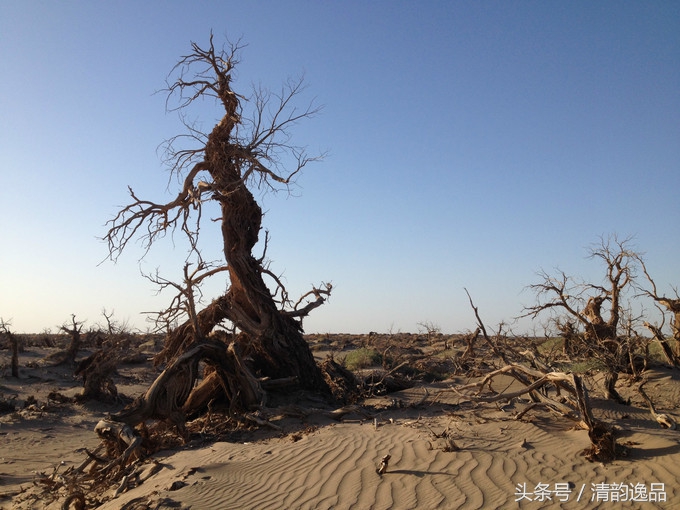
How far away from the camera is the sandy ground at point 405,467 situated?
4758 mm

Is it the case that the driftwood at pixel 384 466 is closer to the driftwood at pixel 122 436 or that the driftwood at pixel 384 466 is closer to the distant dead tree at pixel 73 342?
the driftwood at pixel 122 436

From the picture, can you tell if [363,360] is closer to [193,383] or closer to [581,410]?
[193,383]

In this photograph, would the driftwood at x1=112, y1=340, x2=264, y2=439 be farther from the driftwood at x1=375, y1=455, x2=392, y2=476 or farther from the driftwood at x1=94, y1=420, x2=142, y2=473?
the driftwood at x1=375, y1=455, x2=392, y2=476

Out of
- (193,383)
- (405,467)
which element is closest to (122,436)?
(193,383)

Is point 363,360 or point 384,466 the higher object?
point 363,360

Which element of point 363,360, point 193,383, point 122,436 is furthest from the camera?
point 363,360

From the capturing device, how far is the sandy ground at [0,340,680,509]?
4.76 metres

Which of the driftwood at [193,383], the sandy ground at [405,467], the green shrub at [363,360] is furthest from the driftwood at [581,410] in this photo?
the green shrub at [363,360]

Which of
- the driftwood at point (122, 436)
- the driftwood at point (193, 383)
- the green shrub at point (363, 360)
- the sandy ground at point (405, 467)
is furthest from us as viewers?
the green shrub at point (363, 360)

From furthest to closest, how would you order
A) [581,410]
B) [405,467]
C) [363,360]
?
[363,360], [581,410], [405,467]

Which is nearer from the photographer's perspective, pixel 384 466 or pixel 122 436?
pixel 384 466

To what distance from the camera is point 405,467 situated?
5410 mm

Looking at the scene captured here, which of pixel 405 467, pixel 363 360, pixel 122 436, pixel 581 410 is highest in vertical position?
pixel 363 360

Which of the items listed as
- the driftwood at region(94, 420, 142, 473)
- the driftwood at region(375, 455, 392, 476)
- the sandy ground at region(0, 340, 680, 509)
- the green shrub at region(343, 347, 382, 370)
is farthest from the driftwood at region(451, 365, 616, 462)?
the green shrub at region(343, 347, 382, 370)
